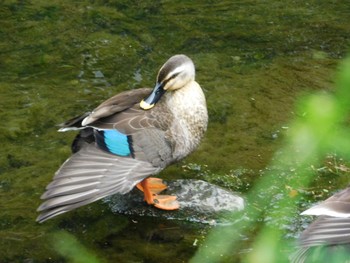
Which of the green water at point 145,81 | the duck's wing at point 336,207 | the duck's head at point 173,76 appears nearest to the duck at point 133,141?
the duck's head at point 173,76

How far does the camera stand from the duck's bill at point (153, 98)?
4.23 m

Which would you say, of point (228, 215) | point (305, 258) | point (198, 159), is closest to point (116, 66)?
point (198, 159)

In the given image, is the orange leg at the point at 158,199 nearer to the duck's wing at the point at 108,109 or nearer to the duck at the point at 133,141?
the duck at the point at 133,141

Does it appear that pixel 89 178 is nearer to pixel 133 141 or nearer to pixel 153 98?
pixel 133 141

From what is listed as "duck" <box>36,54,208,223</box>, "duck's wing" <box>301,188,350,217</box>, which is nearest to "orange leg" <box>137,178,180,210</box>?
"duck" <box>36,54,208,223</box>

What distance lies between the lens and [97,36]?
6.53 metres

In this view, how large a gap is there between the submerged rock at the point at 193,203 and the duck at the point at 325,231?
5.20ft

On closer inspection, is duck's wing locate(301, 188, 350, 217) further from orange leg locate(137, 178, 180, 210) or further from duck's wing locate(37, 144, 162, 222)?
orange leg locate(137, 178, 180, 210)

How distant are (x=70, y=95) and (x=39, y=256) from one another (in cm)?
200

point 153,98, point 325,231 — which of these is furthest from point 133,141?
point 325,231

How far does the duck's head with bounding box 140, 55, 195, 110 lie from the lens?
4387 mm

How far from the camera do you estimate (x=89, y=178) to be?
374cm

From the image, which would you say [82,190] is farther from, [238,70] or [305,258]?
[238,70]

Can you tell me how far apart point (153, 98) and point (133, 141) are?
1.18 ft
